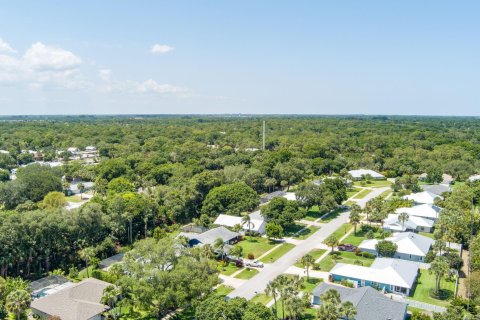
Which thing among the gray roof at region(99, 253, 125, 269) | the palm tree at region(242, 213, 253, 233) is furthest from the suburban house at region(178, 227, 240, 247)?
the gray roof at region(99, 253, 125, 269)

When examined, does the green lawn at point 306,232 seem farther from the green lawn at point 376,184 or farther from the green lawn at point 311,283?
the green lawn at point 376,184

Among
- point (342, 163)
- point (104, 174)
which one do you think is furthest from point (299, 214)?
point (342, 163)


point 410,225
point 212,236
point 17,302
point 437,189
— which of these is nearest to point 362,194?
point 437,189

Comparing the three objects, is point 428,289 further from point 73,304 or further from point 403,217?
point 73,304

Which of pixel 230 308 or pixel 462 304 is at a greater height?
pixel 230 308

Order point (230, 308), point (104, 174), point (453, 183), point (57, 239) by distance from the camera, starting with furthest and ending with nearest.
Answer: point (453, 183), point (104, 174), point (57, 239), point (230, 308)

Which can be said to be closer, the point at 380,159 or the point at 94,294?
the point at 94,294

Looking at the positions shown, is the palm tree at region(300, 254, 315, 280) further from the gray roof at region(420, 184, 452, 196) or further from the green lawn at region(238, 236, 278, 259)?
the gray roof at region(420, 184, 452, 196)

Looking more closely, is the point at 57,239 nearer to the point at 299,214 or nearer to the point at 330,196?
the point at 299,214
